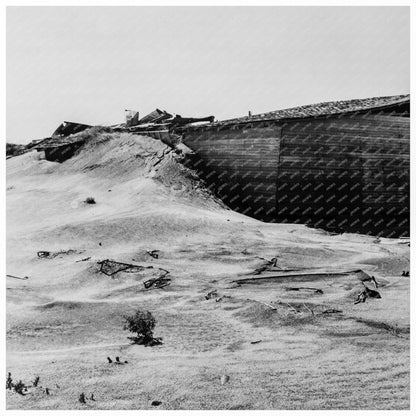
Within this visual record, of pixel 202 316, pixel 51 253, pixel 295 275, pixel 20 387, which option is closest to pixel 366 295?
pixel 295 275

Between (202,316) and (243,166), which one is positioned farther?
(243,166)

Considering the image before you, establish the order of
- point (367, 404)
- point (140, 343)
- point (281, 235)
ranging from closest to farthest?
point (367, 404), point (140, 343), point (281, 235)

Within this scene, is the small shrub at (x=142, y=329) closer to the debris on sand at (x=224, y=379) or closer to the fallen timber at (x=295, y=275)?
the debris on sand at (x=224, y=379)

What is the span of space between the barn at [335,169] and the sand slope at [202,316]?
1.69 m

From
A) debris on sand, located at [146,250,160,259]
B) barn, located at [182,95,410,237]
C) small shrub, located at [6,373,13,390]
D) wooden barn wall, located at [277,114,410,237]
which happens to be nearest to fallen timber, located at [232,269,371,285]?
debris on sand, located at [146,250,160,259]

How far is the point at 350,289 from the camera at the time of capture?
28.2 ft

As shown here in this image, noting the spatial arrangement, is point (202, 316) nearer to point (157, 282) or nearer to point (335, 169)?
point (157, 282)

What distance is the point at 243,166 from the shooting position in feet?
59.7

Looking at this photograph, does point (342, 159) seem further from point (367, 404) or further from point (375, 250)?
point (367, 404)

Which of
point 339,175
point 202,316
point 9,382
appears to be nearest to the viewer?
point 9,382

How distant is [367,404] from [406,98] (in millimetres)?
15810

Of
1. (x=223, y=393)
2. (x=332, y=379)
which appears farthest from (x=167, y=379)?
(x=332, y=379)

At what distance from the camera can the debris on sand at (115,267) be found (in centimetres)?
1020

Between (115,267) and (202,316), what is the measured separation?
3509 millimetres
